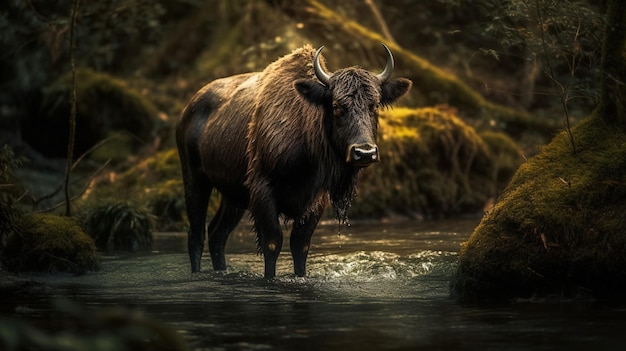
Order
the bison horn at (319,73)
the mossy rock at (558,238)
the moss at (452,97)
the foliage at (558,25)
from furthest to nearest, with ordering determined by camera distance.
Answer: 1. the moss at (452,97)
2. the bison horn at (319,73)
3. the foliage at (558,25)
4. the mossy rock at (558,238)

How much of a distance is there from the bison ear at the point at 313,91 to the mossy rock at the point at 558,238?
2.36 metres

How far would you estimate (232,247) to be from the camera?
52.7ft

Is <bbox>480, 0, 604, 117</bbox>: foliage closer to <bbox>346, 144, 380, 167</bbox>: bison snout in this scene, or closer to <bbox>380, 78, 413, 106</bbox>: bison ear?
<bbox>380, 78, 413, 106</bbox>: bison ear

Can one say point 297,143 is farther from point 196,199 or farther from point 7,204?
point 7,204

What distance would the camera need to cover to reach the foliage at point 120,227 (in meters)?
16.0

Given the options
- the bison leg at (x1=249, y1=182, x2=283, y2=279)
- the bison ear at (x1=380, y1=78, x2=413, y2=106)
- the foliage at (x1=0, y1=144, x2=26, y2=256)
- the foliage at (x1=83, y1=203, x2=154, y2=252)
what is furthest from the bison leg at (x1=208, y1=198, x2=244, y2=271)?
the bison ear at (x1=380, y1=78, x2=413, y2=106)

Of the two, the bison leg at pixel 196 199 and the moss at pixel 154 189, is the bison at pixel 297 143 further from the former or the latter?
the moss at pixel 154 189

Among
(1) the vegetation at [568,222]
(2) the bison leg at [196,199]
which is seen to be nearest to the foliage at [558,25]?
(1) the vegetation at [568,222]

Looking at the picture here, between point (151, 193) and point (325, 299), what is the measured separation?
30.4 feet

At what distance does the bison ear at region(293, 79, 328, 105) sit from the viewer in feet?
37.7

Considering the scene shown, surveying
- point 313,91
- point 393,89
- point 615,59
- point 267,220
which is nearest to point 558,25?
point 615,59

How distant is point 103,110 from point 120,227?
8.07 meters

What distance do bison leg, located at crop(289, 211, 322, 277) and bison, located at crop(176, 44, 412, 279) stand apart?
0.04 ft

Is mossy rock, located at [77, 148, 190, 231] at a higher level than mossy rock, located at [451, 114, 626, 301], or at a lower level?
higher
